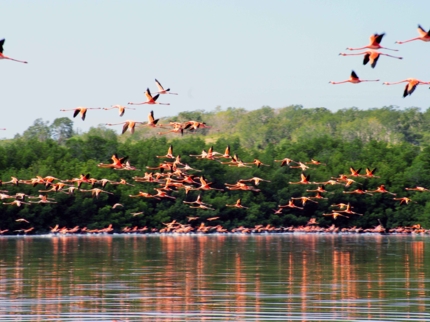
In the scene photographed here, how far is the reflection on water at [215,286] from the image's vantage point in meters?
30.0

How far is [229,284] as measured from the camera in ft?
125

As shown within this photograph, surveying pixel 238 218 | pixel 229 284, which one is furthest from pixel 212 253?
pixel 238 218

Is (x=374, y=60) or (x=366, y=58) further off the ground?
(x=366, y=58)

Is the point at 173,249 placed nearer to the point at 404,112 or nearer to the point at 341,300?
the point at 341,300

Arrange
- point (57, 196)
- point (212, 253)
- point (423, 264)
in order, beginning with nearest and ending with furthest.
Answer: point (423, 264)
point (212, 253)
point (57, 196)

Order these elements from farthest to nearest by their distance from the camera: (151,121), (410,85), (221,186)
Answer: (221,186)
(151,121)
(410,85)

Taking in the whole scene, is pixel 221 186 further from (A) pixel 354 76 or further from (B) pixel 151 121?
(A) pixel 354 76

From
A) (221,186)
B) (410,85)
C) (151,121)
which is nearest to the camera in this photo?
(410,85)

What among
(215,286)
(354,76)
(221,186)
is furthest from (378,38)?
(221,186)

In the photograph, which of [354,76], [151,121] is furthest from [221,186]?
[354,76]

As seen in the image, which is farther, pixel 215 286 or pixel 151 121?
pixel 151 121

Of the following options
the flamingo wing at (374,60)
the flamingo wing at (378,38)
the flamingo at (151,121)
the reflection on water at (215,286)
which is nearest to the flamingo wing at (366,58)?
the flamingo wing at (374,60)

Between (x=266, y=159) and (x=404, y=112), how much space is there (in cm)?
8397

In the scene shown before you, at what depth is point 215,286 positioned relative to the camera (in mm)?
37594
